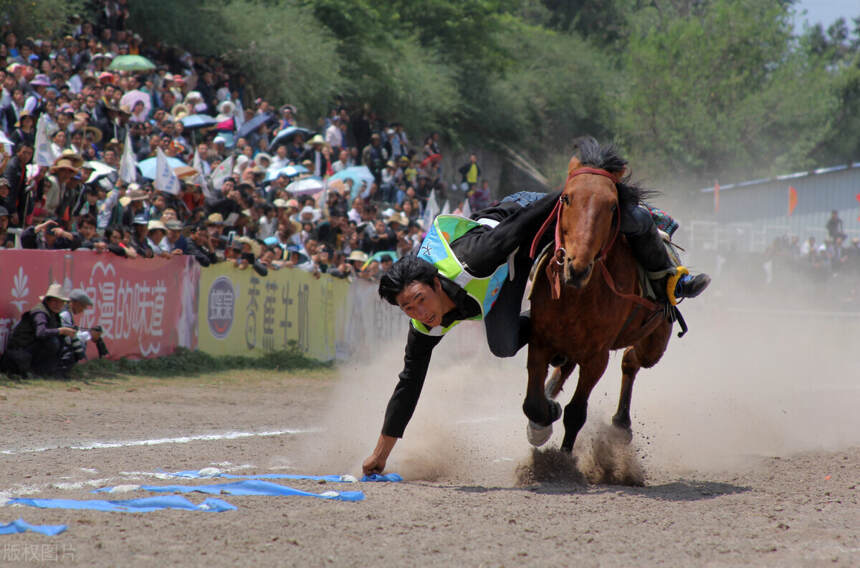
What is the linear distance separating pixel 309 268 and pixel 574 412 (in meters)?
9.22

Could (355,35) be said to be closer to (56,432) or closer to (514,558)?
(56,432)

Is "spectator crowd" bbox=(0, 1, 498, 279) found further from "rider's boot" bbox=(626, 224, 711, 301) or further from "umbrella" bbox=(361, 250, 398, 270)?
"rider's boot" bbox=(626, 224, 711, 301)

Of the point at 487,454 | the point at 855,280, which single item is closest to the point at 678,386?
the point at 487,454

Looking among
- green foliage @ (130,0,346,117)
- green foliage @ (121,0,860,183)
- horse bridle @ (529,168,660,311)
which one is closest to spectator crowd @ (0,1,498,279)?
green foliage @ (130,0,346,117)

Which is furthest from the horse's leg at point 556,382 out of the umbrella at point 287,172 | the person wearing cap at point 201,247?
the umbrella at point 287,172

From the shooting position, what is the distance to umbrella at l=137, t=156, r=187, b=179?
45.4ft

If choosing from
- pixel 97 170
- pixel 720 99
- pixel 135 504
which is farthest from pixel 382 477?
pixel 720 99

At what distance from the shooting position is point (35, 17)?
60.1ft

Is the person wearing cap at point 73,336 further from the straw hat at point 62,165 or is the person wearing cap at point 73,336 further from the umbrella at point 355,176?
the umbrella at point 355,176

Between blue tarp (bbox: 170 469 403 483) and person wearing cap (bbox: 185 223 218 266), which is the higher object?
person wearing cap (bbox: 185 223 218 266)

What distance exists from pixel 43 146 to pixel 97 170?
2.60ft

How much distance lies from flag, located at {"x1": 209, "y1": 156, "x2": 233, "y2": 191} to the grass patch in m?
2.86

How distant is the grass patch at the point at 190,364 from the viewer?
11.8 metres

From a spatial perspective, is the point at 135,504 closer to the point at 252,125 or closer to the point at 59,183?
the point at 59,183
